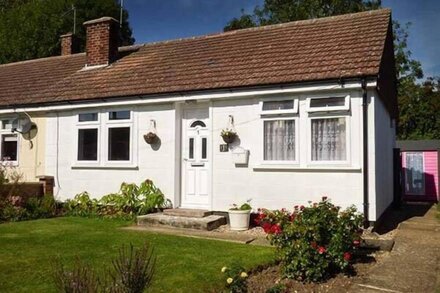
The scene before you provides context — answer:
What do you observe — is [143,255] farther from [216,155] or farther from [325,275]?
[216,155]

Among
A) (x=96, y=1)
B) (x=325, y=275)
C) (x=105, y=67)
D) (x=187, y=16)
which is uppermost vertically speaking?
(x=96, y=1)

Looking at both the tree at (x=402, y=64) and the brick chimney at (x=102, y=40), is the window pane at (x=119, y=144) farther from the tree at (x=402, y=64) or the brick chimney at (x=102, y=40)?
the tree at (x=402, y=64)

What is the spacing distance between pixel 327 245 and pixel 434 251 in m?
2.77

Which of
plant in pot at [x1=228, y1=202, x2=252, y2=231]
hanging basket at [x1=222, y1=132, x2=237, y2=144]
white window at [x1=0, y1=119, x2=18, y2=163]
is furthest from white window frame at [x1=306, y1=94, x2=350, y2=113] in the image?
white window at [x1=0, y1=119, x2=18, y2=163]

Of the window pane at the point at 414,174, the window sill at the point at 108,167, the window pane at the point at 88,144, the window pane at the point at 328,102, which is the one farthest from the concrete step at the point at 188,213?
the window pane at the point at 414,174

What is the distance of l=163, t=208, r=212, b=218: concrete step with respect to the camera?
34.2ft

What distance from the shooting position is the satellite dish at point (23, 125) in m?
13.6

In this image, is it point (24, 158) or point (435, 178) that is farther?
point (435, 178)

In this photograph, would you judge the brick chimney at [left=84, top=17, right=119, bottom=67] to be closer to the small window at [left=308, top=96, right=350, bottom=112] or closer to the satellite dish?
the satellite dish

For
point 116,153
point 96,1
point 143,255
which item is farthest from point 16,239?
point 96,1

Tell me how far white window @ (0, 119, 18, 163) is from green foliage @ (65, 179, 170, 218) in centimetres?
362

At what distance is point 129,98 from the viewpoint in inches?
466

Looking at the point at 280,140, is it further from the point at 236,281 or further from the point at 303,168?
the point at 236,281

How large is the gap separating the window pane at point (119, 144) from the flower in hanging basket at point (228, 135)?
310 centimetres
